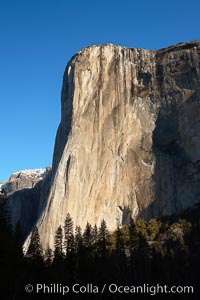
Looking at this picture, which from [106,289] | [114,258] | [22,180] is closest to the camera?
[106,289]

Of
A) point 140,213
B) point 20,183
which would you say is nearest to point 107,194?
point 140,213

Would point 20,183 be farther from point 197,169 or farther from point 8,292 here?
point 8,292

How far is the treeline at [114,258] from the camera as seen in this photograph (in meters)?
38.7

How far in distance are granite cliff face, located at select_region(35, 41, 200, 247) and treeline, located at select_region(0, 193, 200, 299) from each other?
6688 mm

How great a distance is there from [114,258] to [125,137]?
95.6ft

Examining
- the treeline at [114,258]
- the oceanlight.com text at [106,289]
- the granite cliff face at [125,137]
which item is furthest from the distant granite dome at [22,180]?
the oceanlight.com text at [106,289]

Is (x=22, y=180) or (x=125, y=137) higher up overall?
(x=22, y=180)

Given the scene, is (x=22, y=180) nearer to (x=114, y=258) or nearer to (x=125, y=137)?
(x=125, y=137)

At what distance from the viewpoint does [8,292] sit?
35281 mm

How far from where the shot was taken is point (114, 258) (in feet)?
187

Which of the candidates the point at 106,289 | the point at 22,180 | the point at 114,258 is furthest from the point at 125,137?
the point at 22,180

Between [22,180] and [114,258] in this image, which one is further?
[22,180]

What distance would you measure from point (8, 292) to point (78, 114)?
5080cm

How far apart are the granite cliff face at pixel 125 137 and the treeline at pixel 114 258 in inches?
263
